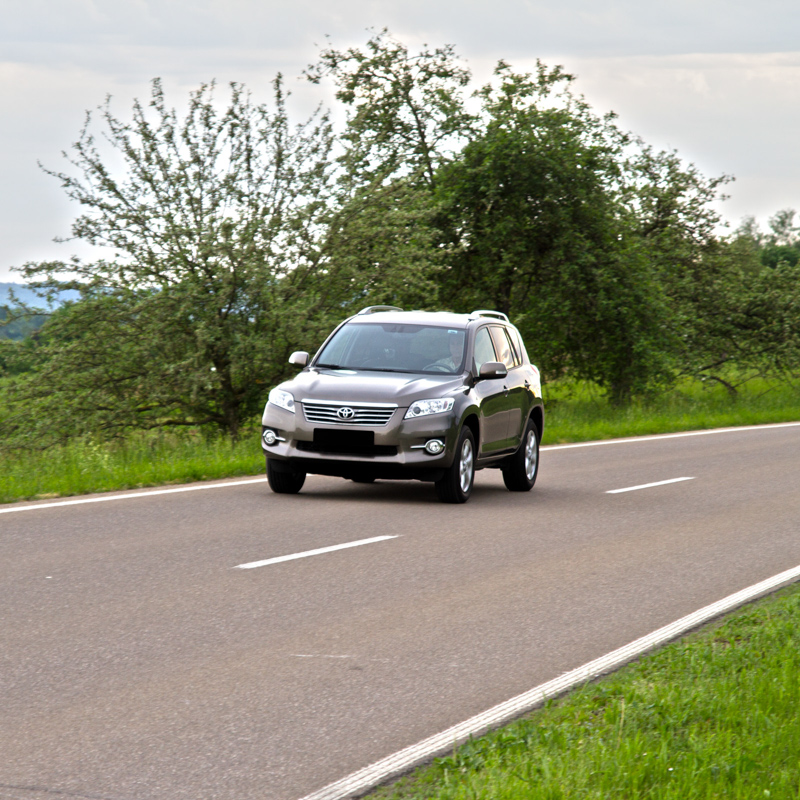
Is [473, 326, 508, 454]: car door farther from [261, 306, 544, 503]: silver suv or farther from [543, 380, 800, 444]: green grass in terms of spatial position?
[543, 380, 800, 444]: green grass

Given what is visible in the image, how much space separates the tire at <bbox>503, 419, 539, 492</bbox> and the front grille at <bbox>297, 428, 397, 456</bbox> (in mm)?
2392

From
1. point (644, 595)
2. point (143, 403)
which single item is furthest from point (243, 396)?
point (644, 595)

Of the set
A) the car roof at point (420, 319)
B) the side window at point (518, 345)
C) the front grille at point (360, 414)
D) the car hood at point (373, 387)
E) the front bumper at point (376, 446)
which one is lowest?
the front bumper at point (376, 446)

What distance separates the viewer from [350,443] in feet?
39.5

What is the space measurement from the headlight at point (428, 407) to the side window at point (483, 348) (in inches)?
43.4

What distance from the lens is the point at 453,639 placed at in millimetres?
6715

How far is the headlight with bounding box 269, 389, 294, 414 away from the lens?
12328mm

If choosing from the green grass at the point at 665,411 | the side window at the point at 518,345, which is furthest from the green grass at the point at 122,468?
the green grass at the point at 665,411

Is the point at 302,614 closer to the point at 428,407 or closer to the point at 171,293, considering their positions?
the point at 428,407

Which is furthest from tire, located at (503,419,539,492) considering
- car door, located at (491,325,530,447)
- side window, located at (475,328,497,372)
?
side window, located at (475,328,497,372)

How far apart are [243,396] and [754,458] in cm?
822

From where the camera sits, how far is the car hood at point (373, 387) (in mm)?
12141

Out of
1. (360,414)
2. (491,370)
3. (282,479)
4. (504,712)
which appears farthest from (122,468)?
(504,712)

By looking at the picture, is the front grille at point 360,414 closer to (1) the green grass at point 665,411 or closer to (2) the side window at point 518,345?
(2) the side window at point 518,345
